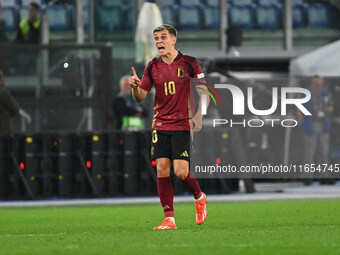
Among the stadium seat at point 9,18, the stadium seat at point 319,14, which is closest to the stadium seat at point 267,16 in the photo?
the stadium seat at point 319,14

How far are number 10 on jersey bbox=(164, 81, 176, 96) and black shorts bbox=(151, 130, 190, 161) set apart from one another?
388 millimetres

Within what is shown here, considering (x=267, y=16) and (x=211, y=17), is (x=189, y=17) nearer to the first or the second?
(x=211, y=17)

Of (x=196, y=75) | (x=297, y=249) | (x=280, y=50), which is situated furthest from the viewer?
(x=280, y=50)

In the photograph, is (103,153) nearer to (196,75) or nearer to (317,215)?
(317,215)

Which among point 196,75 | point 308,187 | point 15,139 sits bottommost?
point 308,187

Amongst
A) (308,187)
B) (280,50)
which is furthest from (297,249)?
(280,50)

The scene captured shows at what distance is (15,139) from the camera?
16.9 m

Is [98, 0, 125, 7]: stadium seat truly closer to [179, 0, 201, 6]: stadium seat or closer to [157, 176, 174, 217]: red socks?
[179, 0, 201, 6]: stadium seat

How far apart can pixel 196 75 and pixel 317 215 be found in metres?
3.05

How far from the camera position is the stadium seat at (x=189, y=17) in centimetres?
2916

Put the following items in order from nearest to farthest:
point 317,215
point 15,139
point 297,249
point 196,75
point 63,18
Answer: point 297,249 < point 196,75 < point 317,215 < point 15,139 < point 63,18

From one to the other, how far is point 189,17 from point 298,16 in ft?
10.5

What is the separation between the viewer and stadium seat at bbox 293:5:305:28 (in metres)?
29.7

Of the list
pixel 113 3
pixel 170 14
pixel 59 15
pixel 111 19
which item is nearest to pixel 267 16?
pixel 170 14
